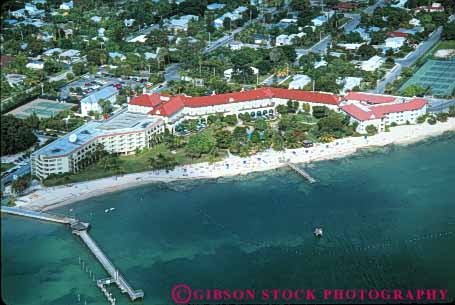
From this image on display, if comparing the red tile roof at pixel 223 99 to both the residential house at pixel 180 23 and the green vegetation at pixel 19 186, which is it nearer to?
the green vegetation at pixel 19 186

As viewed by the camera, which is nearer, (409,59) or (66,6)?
(409,59)

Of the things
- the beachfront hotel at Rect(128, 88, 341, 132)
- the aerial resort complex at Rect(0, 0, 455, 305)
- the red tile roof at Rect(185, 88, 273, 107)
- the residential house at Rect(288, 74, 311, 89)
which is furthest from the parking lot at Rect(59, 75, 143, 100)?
the residential house at Rect(288, 74, 311, 89)

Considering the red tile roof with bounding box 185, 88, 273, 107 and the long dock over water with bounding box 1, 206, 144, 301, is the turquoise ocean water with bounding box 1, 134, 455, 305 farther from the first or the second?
the red tile roof with bounding box 185, 88, 273, 107

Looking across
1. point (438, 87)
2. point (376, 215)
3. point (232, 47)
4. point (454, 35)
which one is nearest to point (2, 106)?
point (232, 47)

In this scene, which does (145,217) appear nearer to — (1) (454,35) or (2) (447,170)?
(2) (447,170)

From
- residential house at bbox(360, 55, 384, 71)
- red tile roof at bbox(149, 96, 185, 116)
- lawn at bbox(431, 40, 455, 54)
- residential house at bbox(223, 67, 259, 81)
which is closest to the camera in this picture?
red tile roof at bbox(149, 96, 185, 116)

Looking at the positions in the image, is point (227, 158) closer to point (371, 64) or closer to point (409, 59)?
point (371, 64)

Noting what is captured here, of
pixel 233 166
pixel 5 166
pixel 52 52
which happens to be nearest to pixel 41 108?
pixel 5 166
